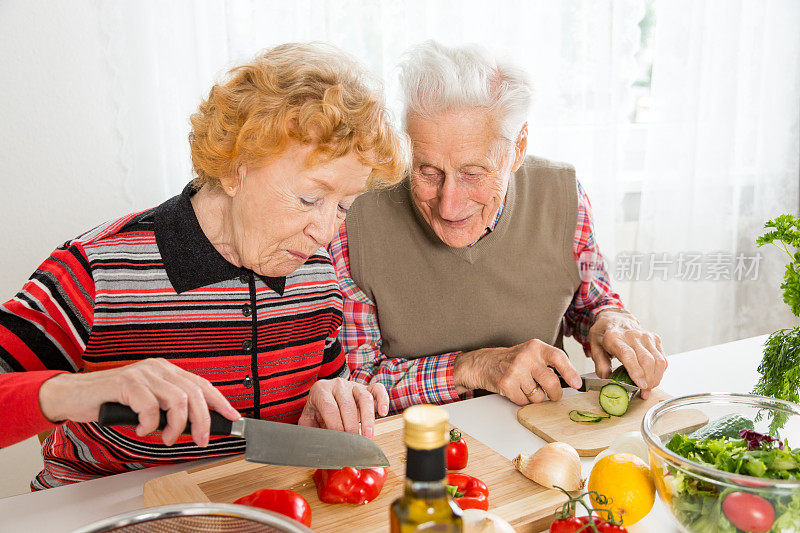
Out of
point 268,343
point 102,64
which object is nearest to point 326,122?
point 268,343

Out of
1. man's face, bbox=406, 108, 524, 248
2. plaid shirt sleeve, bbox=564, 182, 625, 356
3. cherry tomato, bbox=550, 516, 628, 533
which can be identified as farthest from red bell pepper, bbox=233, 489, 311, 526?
plaid shirt sleeve, bbox=564, 182, 625, 356

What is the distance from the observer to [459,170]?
1558 millimetres

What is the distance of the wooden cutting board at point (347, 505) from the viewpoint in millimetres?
1012

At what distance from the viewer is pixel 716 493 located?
82 centimetres

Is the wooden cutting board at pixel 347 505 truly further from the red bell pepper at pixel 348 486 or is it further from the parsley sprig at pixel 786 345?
A: the parsley sprig at pixel 786 345

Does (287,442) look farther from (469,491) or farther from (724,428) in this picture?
(724,428)

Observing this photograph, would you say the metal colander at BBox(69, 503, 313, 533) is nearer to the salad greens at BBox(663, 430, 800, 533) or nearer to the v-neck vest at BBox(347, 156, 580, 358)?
the salad greens at BBox(663, 430, 800, 533)

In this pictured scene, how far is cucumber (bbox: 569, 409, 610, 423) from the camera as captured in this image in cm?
136

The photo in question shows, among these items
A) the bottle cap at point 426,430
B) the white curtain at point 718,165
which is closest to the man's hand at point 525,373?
the bottle cap at point 426,430

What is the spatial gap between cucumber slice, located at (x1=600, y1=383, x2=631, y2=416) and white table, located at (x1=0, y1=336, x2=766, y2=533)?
174mm

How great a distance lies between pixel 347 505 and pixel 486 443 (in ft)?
1.14

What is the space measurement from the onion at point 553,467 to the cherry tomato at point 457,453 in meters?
0.09

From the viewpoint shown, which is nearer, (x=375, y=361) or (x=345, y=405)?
(x=345, y=405)

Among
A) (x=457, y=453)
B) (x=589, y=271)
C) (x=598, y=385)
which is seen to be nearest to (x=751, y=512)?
(x=457, y=453)
